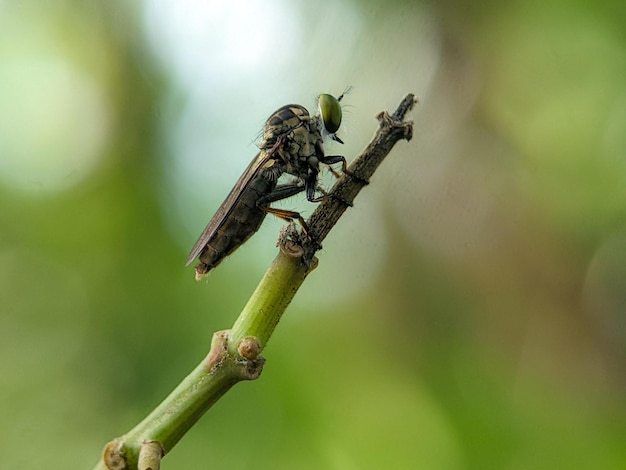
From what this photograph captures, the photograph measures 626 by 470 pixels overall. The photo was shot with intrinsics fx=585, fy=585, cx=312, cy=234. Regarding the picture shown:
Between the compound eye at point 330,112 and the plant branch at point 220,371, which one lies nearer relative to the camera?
the plant branch at point 220,371

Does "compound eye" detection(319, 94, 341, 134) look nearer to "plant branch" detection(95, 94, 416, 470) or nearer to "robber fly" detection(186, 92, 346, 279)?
"robber fly" detection(186, 92, 346, 279)

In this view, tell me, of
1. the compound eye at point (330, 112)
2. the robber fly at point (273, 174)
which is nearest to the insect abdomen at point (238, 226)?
the robber fly at point (273, 174)

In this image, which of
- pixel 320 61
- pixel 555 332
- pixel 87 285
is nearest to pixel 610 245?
pixel 555 332

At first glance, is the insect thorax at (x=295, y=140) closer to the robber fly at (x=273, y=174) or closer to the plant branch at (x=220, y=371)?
the robber fly at (x=273, y=174)

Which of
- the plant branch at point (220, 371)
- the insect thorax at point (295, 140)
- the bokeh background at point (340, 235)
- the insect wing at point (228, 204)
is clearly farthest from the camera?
the bokeh background at point (340, 235)

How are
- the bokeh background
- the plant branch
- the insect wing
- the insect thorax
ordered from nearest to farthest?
the plant branch
the insect wing
the insect thorax
the bokeh background

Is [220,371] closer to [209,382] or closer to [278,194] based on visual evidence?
[209,382]

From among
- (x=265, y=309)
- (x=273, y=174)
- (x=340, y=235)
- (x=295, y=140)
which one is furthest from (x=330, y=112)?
(x=265, y=309)

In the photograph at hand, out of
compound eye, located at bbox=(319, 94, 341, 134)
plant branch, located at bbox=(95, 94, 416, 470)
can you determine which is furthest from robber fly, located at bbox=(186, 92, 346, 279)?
plant branch, located at bbox=(95, 94, 416, 470)

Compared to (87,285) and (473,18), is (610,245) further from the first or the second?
(87,285)
